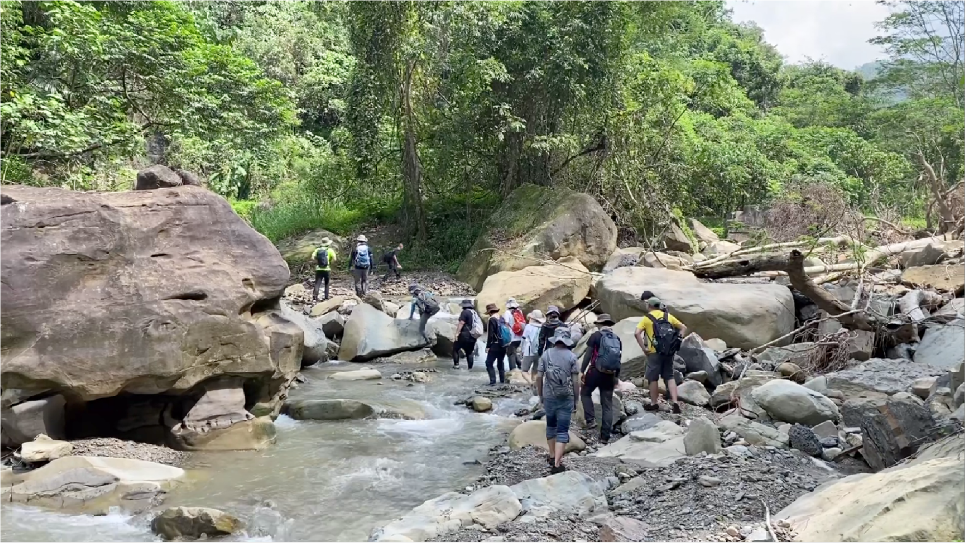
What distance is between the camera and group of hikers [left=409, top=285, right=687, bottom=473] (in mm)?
7379

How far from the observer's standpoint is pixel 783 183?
88.0 feet

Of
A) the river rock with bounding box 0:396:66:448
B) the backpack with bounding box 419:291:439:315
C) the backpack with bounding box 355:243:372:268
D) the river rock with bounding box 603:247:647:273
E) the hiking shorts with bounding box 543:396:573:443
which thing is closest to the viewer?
the hiking shorts with bounding box 543:396:573:443

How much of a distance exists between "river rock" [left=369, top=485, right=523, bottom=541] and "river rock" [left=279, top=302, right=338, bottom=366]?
7028 millimetres

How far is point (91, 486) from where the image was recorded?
694cm

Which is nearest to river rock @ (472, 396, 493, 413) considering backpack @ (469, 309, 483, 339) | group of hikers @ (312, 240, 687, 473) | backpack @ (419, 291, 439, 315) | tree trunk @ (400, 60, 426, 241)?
group of hikers @ (312, 240, 687, 473)

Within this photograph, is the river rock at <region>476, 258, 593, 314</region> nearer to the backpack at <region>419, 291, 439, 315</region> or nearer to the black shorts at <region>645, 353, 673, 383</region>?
the backpack at <region>419, 291, 439, 315</region>

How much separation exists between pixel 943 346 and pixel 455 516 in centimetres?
823

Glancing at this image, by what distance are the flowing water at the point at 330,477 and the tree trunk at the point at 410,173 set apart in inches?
499

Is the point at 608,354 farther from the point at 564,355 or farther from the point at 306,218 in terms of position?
the point at 306,218

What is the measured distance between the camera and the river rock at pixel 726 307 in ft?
38.4

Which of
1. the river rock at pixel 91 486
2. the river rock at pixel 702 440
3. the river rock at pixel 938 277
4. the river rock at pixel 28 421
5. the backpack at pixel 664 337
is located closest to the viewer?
the river rock at pixel 91 486

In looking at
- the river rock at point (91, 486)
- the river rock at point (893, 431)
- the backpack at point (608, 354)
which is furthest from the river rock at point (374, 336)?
the river rock at point (893, 431)

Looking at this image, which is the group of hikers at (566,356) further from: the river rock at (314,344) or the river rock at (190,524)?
the river rock at (190,524)

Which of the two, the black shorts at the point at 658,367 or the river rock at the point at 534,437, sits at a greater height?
the black shorts at the point at 658,367
